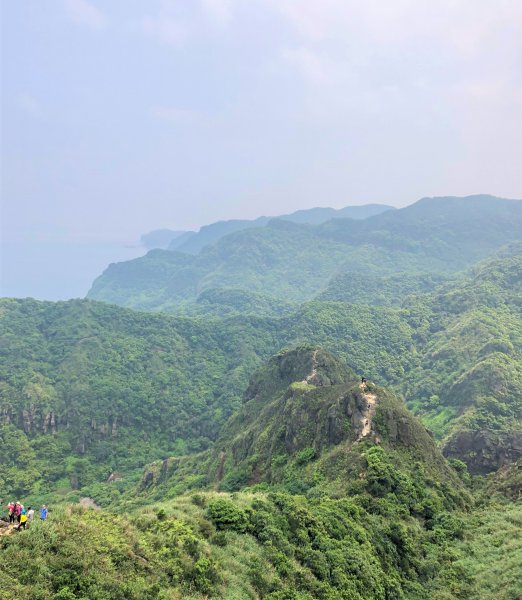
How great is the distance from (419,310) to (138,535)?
15930cm

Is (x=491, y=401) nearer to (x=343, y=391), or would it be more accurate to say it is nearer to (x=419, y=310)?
(x=343, y=391)

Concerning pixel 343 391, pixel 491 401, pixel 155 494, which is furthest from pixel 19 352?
pixel 491 401

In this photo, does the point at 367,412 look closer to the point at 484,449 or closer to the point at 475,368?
the point at 484,449

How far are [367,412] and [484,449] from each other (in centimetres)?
4300

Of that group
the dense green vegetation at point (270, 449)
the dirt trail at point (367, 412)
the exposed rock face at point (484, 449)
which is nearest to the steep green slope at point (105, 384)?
the dense green vegetation at point (270, 449)

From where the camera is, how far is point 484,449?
7512 centimetres

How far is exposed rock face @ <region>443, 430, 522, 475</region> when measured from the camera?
239 ft

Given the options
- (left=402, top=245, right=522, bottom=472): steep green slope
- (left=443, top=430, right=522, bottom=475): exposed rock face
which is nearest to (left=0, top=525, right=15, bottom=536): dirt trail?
(left=443, top=430, right=522, bottom=475): exposed rock face

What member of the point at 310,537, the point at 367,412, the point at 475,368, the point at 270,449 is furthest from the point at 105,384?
the point at 310,537

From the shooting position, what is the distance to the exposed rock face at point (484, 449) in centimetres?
7294

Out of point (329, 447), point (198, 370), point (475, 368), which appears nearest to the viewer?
point (329, 447)

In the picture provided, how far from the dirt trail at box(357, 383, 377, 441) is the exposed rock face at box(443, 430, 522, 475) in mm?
39311

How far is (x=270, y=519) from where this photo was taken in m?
26.7

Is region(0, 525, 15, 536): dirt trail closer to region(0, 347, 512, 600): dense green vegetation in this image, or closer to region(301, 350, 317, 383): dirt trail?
region(0, 347, 512, 600): dense green vegetation
